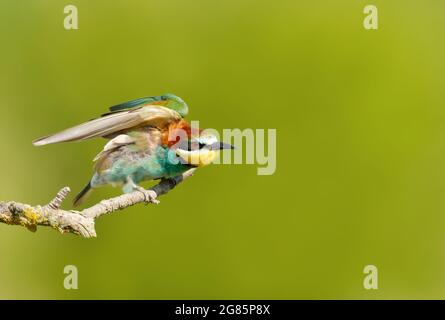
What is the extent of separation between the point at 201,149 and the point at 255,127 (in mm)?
2320

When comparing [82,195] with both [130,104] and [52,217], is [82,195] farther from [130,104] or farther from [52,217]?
[52,217]

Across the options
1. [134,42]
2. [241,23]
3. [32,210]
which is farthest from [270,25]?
[32,210]

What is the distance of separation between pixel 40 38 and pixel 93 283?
2.12 metres

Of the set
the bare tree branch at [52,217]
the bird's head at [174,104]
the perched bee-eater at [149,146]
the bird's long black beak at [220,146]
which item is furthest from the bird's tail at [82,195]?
the bare tree branch at [52,217]

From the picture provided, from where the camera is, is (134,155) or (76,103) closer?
(134,155)

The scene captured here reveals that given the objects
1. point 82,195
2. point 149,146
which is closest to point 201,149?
point 149,146

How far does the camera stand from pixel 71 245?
6188mm

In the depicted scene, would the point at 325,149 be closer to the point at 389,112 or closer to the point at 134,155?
the point at 389,112

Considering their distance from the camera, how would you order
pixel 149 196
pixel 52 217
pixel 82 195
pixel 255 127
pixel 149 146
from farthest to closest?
1. pixel 255 127
2. pixel 82 195
3. pixel 149 146
4. pixel 149 196
5. pixel 52 217

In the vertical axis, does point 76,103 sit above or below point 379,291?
above

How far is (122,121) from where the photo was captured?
156 inches

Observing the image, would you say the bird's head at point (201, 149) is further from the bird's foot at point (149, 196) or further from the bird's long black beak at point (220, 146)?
the bird's foot at point (149, 196)

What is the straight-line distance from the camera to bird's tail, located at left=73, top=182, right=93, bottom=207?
4.42 meters

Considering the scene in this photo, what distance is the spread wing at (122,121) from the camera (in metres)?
3.71
